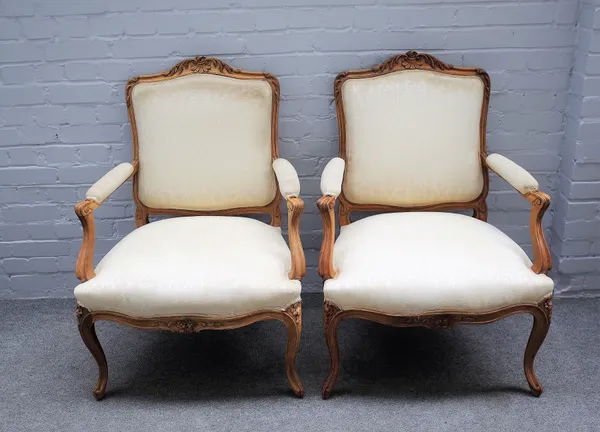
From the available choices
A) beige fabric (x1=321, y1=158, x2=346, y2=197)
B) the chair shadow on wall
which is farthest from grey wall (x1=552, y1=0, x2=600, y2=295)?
beige fabric (x1=321, y1=158, x2=346, y2=197)

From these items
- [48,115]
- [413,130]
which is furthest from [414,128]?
[48,115]

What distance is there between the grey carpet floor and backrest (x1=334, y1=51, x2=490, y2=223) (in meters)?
0.51

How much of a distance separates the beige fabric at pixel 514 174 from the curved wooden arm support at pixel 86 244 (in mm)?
1243

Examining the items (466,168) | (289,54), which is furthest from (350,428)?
(289,54)

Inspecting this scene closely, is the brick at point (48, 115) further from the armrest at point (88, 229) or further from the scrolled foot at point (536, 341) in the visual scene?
the scrolled foot at point (536, 341)

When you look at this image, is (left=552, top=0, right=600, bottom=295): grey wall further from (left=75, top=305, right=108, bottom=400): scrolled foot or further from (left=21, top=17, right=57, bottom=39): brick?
(left=21, top=17, right=57, bottom=39): brick

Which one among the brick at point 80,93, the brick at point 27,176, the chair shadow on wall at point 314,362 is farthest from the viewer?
the brick at point 27,176

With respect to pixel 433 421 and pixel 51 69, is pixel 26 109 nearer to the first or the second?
pixel 51 69

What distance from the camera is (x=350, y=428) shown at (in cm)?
188

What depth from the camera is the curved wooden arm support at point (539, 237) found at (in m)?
1.88

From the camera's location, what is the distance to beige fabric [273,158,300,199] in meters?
1.98

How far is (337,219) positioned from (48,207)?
3.54 feet

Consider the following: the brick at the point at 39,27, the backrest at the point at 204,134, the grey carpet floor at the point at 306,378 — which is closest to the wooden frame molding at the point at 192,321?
the grey carpet floor at the point at 306,378

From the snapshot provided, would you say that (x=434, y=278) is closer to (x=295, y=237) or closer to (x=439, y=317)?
(x=439, y=317)
